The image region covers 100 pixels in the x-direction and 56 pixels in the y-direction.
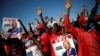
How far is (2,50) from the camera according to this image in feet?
13.8

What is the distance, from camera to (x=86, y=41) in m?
3.16

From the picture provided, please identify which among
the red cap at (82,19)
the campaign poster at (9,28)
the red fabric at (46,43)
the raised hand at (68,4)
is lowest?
the red fabric at (46,43)

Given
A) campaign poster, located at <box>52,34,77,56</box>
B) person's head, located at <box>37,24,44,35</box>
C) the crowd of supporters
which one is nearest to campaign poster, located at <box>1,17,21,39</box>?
the crowd of supporters

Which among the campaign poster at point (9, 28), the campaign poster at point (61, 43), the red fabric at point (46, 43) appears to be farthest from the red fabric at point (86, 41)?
the campaign poster at point (9, 28)

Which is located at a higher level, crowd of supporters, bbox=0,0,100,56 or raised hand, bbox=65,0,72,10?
raised hand, bbox=65,0,72,10

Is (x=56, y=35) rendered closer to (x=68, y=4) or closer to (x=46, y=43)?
(x=46, y=43)

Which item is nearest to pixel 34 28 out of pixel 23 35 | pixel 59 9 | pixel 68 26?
pixel 23 35

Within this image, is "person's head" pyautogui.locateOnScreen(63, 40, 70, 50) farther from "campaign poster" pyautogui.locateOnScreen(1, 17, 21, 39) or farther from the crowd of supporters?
"campaign poster" pyautogui.locateOnScreen(1, 17, 21, 39)

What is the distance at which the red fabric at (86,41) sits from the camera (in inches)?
121

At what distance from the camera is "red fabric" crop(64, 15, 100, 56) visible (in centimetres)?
309

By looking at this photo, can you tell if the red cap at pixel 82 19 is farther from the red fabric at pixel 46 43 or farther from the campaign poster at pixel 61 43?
the red fabric at pixel 46 43

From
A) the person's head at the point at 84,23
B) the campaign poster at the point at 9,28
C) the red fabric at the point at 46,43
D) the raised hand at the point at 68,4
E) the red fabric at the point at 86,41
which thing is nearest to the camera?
the red fabric at the point at 86,41

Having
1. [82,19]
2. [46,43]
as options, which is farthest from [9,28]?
[82,19]

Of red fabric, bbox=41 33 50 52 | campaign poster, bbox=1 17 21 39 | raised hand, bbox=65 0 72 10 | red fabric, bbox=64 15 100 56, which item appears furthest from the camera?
campaign poster, bbox=1 17 21 39
